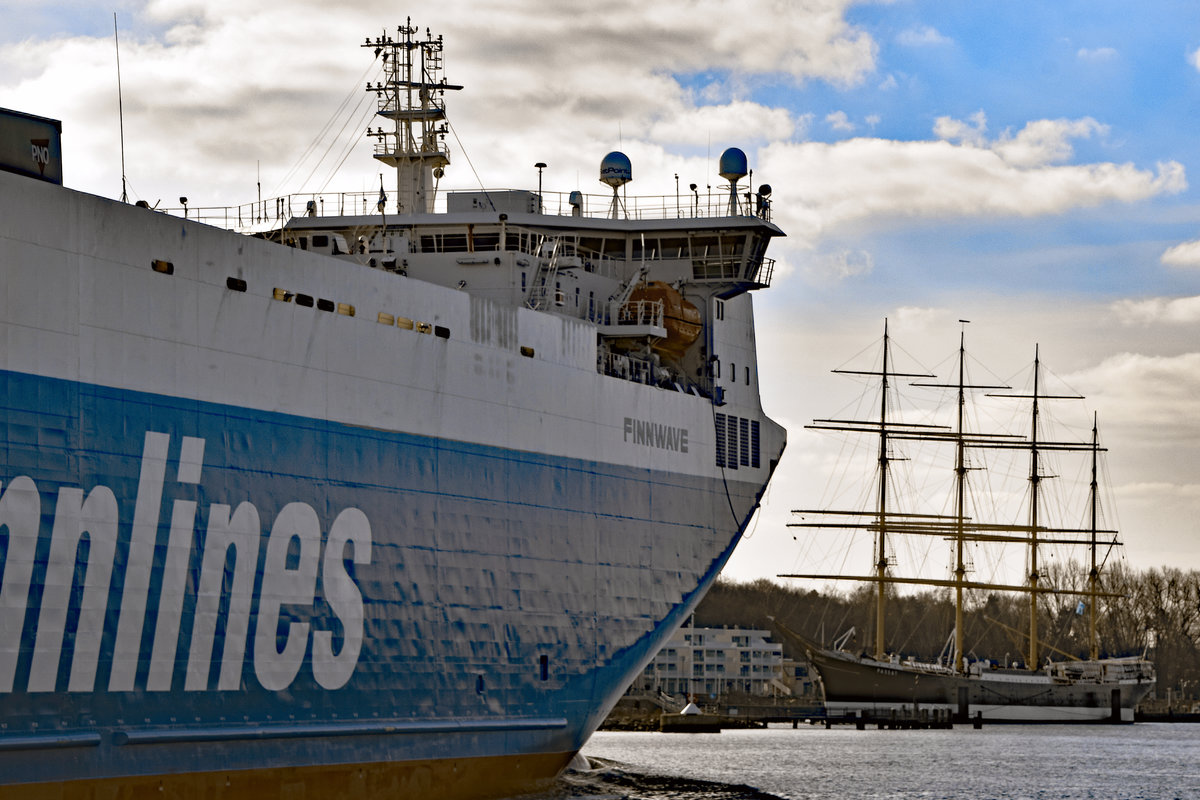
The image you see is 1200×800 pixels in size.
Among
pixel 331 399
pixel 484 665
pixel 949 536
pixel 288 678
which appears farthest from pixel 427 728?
pixel 949 536

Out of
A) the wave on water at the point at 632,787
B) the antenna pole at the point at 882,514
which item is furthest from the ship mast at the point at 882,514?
the wave on water at the point at 632,787

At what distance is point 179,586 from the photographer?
58.6 feet

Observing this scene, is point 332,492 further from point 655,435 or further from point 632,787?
point 632,787

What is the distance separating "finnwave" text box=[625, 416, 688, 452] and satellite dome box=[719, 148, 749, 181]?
6.45 meters

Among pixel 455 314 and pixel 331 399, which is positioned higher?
pixel 455 314

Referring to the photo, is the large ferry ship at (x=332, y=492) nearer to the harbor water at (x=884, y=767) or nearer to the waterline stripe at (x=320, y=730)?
the waterline stripe at (x=320, y=730)

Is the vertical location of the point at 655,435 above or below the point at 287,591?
above

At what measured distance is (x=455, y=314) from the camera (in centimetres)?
2314

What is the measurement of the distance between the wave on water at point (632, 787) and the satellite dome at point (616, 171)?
38.2 feet

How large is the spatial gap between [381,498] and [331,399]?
5.01 feet

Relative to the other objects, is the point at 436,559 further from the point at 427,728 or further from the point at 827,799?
the point at 827,799

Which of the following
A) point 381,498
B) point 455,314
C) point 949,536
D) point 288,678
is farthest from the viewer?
point 949,536

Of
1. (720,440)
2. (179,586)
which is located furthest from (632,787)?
(179,586)

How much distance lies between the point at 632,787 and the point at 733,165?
1251 centimetres
